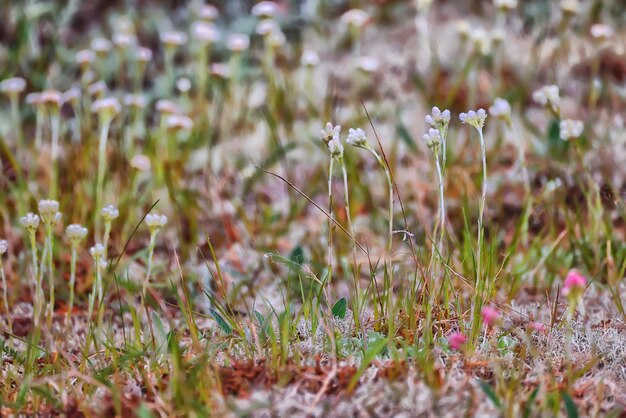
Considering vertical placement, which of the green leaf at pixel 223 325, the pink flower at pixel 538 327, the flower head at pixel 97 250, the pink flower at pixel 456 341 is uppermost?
the pink flower at pixel 456 341

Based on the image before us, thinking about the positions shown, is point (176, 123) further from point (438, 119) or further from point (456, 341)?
point (456, 341)

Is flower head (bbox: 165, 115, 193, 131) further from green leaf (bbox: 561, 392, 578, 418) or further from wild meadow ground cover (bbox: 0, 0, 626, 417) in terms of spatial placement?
green leaf (bbox: 561, 392, 578, 418)

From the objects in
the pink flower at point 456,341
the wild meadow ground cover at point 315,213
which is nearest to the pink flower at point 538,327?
the wild meadow ground cover at point 315,213

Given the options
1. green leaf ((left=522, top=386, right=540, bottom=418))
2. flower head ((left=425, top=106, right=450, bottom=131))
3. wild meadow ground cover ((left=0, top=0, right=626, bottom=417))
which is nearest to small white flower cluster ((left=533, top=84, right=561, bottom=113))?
wild meadow ground cover ((left=0, top=0, right=626, bottom=417))

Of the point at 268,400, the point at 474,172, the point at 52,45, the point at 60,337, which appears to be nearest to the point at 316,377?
the point at 268,400

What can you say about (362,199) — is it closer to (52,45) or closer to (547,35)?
(547,35)

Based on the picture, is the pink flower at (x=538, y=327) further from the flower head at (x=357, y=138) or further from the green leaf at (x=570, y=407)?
the flower head at (x=357, y=138)

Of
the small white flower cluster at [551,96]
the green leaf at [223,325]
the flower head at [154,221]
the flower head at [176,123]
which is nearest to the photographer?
the green leaf at [223,325]
